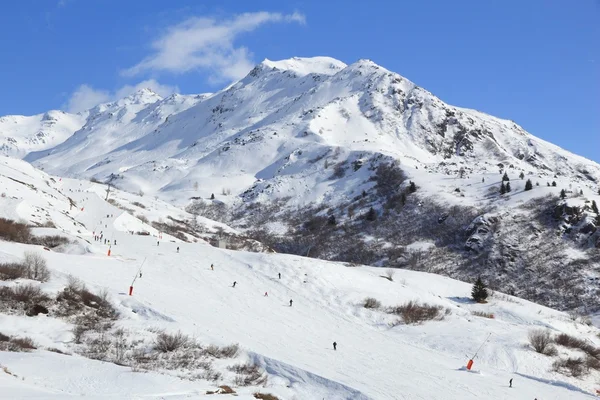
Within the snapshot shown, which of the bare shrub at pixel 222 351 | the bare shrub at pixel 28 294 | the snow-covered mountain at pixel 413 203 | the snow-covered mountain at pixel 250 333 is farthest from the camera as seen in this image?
the snow-covered mountain at pixel 413 203

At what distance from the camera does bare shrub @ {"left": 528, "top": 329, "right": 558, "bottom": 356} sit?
3136 cm

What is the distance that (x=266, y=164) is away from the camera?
7283 inches

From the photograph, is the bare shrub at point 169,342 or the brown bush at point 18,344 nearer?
the brown bush at point 18,344

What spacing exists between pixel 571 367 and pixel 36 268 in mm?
34440

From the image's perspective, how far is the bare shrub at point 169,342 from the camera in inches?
902

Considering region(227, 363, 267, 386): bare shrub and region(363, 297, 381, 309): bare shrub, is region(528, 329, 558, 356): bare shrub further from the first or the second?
region(227, 363, 267, 386): bare shrub

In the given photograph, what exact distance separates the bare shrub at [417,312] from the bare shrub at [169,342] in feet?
61.4

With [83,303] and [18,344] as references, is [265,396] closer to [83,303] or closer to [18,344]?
[18,344]

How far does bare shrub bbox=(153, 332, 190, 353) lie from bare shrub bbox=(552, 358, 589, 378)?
74.3ft

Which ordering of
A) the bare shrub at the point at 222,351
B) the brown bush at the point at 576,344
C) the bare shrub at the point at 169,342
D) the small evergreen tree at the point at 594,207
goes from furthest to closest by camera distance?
the small evergreen tree at the point at 594,207 < the brown bush at the point at 576,344 < the bare shrub at the point at 222,351 < the bare shrub at the point at 169,342

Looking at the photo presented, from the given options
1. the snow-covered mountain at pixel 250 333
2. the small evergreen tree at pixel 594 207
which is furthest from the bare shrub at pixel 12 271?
the small evergreen tree at pixel 594 207

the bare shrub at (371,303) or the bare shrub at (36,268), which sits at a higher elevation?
the bare shrub at (371,303)

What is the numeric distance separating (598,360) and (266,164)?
520ft

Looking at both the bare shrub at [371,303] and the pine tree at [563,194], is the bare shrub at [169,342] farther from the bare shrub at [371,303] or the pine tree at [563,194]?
the pine tree at [563,194]
